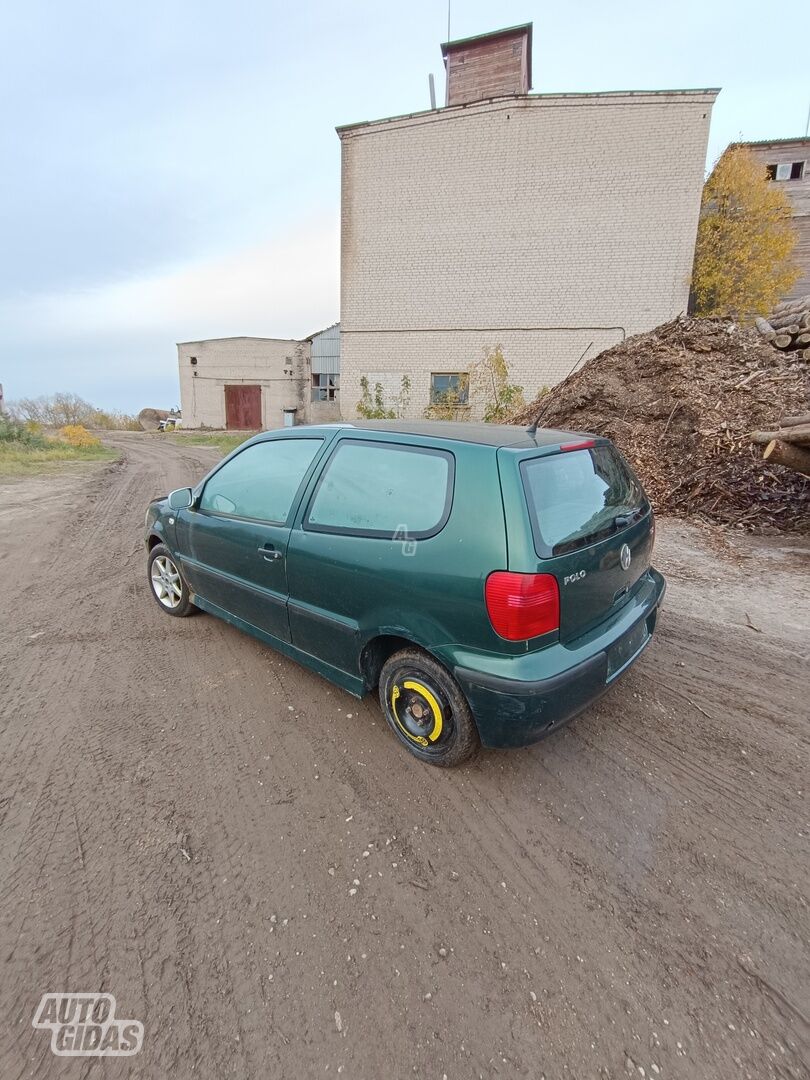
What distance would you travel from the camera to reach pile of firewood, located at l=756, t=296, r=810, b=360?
8320 mm

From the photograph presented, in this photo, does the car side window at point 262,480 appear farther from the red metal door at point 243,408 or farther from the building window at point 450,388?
the red metal door at point 243,408

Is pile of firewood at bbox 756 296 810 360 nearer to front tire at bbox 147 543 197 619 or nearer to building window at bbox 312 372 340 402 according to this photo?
front tire at bbox 147 543 197 619

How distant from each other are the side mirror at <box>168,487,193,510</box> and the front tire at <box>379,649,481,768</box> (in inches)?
84.8

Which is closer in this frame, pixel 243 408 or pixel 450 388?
pixel 450 388

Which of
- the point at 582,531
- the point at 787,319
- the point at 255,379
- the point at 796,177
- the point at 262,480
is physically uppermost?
the point at 796,177

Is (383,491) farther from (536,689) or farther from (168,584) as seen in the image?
(168,584)

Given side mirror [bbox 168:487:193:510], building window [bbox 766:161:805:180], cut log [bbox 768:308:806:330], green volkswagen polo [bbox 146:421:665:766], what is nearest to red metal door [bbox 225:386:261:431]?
cut log [bbox 768:308:806:330]

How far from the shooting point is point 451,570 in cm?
212

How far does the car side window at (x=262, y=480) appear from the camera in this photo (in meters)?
2.97

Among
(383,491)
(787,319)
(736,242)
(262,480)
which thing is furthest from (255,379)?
(383,491)

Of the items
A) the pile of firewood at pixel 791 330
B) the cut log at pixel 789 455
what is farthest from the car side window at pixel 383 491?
the pile of firewood at pixel 791 330

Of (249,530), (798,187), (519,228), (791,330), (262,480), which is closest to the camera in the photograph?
(249,530)

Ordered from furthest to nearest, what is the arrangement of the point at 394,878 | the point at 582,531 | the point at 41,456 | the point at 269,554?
the point at 41,456
the point at 269,554
the point at 582,531
the point at 394,878

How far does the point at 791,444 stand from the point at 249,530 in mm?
5453
